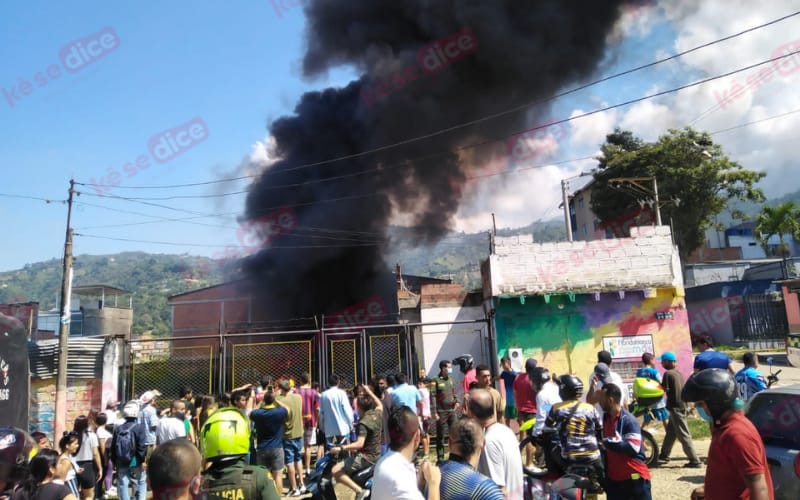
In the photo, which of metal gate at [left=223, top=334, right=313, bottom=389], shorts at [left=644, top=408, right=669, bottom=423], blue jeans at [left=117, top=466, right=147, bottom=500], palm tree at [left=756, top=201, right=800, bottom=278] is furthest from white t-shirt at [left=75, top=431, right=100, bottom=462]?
palm tree at [left=756, top=201, right=800, bottom=278]

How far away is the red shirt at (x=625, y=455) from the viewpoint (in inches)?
157

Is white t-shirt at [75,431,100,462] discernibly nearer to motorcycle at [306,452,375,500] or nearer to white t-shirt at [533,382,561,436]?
motorcycle at [306,452,375,500]

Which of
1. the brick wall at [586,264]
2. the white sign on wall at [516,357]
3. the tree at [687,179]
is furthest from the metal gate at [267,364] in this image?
the tree at [687,179]

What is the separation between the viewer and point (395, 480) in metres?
2.64

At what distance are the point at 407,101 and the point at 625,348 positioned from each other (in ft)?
46.4

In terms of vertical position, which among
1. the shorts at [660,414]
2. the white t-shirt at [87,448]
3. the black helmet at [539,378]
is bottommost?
→ the shorts at [660,414]

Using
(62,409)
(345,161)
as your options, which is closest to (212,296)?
(345,161)

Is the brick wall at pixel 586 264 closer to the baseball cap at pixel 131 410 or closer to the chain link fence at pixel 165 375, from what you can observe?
the chain link fence at pixel 165 375

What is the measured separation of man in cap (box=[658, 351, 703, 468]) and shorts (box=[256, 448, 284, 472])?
5417 millimetres

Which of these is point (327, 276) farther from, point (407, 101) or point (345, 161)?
point (407, 101)

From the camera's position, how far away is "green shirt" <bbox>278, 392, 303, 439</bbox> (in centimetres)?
741

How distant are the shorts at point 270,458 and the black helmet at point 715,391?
5.29 meters

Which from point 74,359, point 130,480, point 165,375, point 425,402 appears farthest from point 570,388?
Answer: point 165,375

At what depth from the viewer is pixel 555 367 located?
38.6 feet
